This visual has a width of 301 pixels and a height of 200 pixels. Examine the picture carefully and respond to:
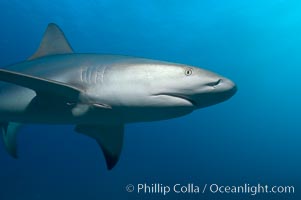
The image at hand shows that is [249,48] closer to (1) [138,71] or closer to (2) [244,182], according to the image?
(2) [244,182]

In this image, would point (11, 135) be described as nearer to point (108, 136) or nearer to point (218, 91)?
point (108, 136)

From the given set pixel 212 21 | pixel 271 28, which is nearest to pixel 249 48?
pixel 271 28

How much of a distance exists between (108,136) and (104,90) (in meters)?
1.26

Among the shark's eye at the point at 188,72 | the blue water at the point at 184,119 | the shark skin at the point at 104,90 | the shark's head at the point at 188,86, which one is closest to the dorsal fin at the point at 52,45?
the shark skin at the point at 104,90


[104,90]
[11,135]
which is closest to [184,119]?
[11,135]

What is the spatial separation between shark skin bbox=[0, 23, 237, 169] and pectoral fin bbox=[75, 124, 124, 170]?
3 centimetres

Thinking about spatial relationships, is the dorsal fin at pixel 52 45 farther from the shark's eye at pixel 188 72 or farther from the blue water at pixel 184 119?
the blue water at pixel 184 119

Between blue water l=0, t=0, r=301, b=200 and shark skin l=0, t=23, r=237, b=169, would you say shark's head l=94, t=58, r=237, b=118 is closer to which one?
Result: shark skin l=0, t=23, r=237, b=169

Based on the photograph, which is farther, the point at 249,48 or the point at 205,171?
the point at 205,171

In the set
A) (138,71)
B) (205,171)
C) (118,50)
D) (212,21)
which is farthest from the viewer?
(205,171)

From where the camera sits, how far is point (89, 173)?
29734mm

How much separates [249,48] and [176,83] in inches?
1310

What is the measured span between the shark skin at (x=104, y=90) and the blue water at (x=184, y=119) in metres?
19.1

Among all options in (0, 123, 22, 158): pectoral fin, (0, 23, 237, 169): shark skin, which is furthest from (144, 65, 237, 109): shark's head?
(0, 123, 22, 158): pectoral fin
